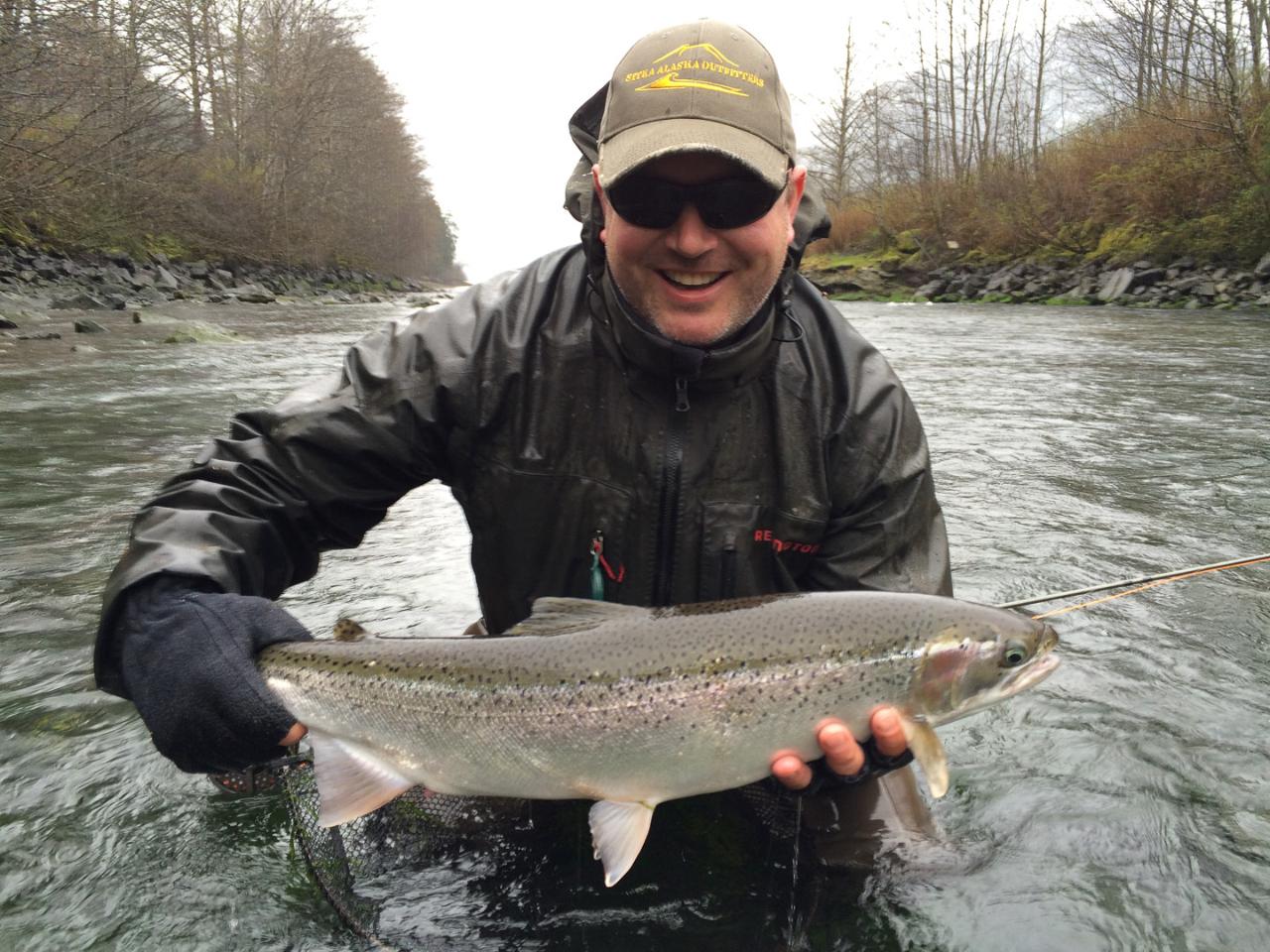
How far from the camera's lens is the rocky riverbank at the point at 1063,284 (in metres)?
20.4

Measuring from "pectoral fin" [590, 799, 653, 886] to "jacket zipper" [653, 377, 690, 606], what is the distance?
2.43ft

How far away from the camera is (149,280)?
2394 cm

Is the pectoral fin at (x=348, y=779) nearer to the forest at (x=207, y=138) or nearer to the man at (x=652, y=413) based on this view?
the man at (x=652, y=413)

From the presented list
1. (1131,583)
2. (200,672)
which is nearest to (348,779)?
(200,672)

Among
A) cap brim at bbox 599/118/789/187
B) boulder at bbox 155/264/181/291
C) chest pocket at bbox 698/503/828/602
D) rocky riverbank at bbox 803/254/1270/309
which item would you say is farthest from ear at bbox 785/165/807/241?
boulder at bbox 155/264/181/291

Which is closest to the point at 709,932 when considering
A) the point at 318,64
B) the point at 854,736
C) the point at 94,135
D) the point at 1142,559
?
the point at 854,736

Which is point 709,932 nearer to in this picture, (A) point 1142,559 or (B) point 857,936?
(B) point 857,936

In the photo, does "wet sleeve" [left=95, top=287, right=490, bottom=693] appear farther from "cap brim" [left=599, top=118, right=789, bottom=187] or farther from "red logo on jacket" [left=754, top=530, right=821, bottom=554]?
"red logo on jacket" [left=754, top=530, right=821, bottom=554]

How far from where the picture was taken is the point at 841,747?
2086 millimetres

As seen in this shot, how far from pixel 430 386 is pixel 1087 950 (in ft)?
7.14

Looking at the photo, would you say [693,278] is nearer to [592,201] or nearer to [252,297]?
[592,201]

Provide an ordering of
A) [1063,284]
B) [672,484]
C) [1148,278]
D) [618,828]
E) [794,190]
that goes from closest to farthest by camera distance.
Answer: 1. [618,828]
2. [672,484]
3. [794,190]
4. [1148,278]
5. [1063,284]

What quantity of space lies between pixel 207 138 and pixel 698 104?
4272 cm

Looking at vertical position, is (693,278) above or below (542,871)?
above
